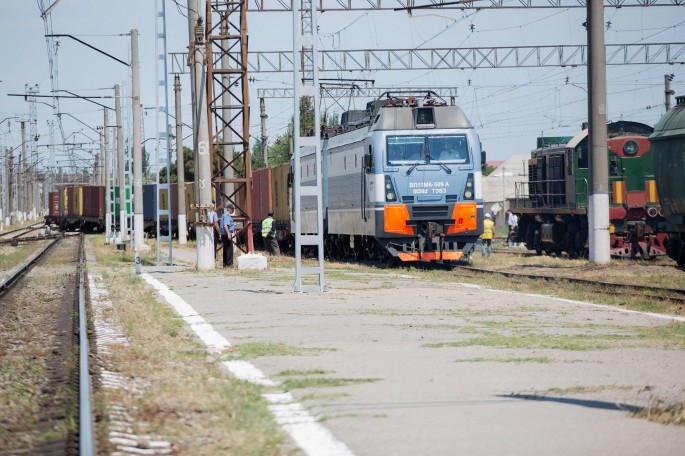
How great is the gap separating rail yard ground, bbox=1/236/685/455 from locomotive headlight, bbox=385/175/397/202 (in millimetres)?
10087

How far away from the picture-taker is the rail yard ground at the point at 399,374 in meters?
6.99

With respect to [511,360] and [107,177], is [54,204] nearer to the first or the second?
[107,177]

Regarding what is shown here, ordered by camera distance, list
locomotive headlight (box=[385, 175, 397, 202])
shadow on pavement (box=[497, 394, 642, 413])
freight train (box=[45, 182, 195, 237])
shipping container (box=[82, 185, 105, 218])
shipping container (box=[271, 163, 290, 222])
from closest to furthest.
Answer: shadow on pavement (box=[497, 394, 642, 413])
locomotive headlight (box=[385, 175, 397, 202])
shipping container (box=[271, 163, 290, 222])
freight train (box=[45, 182, 195, 237])
shipping container (box=[82, 185, 105, 218])

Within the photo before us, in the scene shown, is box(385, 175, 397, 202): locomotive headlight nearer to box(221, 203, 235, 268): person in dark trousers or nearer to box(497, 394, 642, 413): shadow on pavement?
box(221, 203, 235, 268): person in dark trousers

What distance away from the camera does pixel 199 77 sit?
29.3 m

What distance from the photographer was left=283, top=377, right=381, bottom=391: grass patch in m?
9.05

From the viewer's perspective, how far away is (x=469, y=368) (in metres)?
10.0

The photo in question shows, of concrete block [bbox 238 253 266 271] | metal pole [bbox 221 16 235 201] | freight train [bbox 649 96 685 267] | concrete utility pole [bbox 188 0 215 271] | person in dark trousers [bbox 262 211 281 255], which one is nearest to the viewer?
freight train [bbox 649 96 685 267]

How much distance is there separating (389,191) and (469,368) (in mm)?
19595

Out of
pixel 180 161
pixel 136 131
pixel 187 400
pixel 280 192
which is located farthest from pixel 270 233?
pixel 187 400

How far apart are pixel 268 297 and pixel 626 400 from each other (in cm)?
1134

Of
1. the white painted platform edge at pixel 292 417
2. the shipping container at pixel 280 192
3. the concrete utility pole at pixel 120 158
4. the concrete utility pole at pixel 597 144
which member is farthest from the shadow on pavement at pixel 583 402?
the concrete utility pole at pixel 120 158

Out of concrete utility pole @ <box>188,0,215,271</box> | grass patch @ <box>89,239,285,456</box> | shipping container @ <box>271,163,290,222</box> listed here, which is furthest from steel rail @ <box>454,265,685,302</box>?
shipping container @ <box>271,163,290,222</box>

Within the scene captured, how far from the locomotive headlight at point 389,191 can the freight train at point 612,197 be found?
722 centimetres
